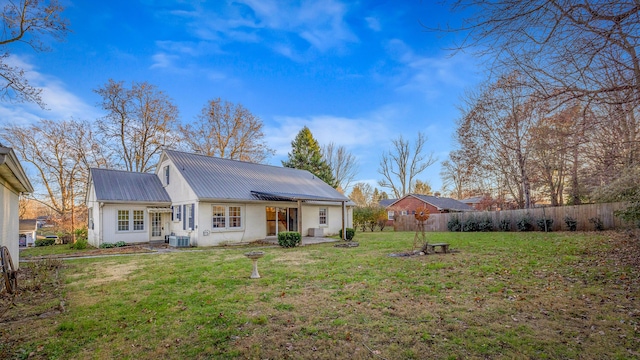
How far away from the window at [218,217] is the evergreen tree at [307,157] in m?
20.5

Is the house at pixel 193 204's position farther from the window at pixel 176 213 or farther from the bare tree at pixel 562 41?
the bare tree at pixel 562 41

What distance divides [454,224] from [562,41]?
74.4ft

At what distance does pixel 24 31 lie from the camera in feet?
26.2

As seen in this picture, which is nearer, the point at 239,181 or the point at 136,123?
the point at 239,181

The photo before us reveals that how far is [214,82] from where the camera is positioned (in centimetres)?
1845

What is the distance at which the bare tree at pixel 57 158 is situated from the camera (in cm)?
2183

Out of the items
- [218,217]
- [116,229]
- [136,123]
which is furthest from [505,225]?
[136,123]

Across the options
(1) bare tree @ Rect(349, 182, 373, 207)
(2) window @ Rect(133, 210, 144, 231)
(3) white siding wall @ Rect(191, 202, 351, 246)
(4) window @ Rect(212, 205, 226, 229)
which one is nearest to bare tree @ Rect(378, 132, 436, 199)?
(1) bare tree @ Rect(349, 182, 373, 207)

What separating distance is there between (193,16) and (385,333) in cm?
1359

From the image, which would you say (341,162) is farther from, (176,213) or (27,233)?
(27,233)

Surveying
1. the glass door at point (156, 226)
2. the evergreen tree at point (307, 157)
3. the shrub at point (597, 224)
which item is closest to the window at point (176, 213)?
the glass door at point (156, 226)

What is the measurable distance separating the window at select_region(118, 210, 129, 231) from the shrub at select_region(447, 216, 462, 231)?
2243 cm

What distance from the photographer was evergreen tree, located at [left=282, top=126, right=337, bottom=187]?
3647 centimetres

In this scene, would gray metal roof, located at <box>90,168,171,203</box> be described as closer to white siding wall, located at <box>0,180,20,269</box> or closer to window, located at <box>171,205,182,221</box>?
window, located at <box>171,205,182,221</box>
